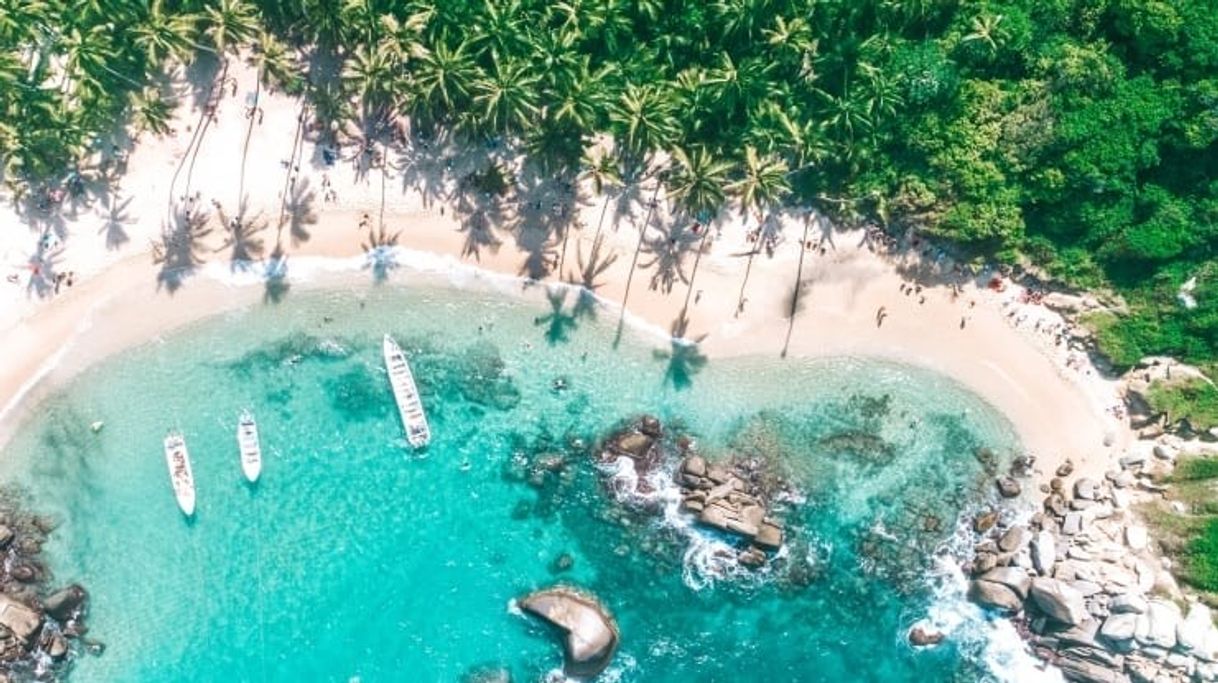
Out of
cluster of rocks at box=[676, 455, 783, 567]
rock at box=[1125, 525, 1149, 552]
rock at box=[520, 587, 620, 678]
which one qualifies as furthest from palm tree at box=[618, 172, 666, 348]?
rock at box=[1125, 525, 1149, 552]

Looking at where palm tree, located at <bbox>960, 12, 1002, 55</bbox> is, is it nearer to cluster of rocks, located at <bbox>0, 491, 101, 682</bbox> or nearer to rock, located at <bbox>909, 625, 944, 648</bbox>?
rock, located at <bbox>909, 625, 944, 648</bbox>

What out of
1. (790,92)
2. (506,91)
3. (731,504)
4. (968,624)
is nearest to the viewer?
(506,91)

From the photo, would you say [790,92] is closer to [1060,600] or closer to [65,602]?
[1060,600]

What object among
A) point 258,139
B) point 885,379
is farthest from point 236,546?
point 885,379

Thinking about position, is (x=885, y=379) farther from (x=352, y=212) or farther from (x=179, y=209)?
(x=179, y=209)

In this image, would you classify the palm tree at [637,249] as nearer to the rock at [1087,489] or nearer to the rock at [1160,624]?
the rock at [1087,489]

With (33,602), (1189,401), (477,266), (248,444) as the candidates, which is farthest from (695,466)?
(33,602)

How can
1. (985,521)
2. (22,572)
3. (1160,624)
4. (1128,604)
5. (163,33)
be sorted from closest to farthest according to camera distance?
(163,33) < (1160,624) < (1128,604) < (22,572) < (985,521)
